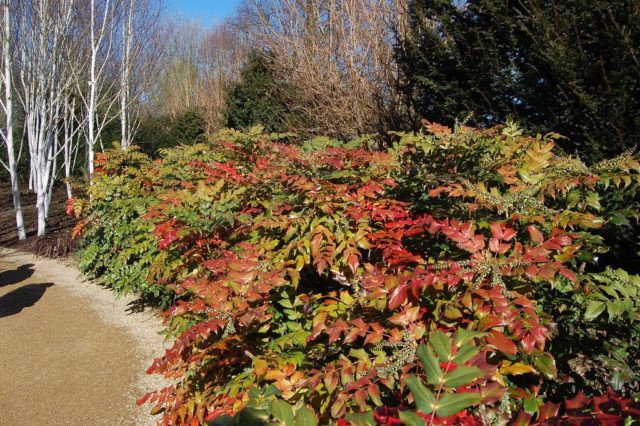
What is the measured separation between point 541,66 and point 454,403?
4.03 m

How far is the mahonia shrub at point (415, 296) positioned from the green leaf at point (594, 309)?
1 centimetres

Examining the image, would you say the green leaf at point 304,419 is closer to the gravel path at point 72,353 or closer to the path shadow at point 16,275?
the gravel path at point 72,353

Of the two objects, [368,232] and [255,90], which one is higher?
[255,90]

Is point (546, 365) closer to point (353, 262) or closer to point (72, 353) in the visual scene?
point (353, 262)

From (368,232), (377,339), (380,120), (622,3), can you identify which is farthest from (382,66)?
(377,339)

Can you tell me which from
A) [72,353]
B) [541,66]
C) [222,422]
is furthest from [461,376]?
[72,353]

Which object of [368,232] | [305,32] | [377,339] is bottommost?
[377,339]

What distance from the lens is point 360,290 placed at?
1861mm

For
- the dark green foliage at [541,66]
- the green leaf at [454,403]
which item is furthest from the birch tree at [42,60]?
the green leaf at [454,403]

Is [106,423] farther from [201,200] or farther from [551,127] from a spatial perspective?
[551,127]

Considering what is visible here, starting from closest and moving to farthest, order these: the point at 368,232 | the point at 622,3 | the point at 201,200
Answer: the point at 368,232
the point at 201,200
the point at 622,3

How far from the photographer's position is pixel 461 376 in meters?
0.84

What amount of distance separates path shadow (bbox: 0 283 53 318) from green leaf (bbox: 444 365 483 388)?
556 centimetres

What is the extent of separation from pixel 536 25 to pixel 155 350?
444 cm
